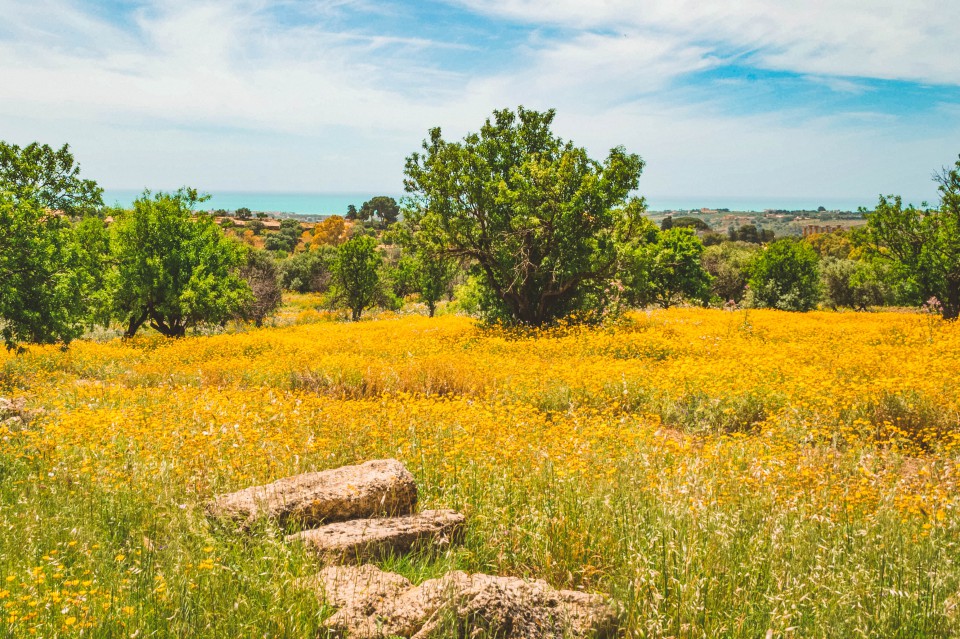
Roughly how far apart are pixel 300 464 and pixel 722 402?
800cm

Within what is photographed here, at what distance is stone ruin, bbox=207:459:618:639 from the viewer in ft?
10.4

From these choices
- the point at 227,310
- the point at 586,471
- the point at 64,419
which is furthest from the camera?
the point at 227,310

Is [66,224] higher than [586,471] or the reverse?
higher

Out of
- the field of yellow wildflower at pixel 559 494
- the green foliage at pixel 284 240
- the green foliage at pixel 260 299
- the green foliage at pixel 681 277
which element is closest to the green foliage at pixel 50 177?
the field of yellow wildflower at pixel 559 494

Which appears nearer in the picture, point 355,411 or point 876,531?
point 876,531

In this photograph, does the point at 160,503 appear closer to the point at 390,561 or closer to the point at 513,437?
the point at 390,561

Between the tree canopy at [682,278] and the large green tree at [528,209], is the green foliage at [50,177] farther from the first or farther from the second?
the tree canopy at [682,278]

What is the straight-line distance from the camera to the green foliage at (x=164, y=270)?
23.8m

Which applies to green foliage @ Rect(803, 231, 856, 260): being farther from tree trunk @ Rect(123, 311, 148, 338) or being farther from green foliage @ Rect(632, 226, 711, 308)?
tree trunk @ Rect(123, 311, 148, 338)

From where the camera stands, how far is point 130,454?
236 inches

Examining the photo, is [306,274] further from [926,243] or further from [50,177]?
[926,243]

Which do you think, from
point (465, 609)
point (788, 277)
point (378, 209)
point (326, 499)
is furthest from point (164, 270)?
point (378, 209)

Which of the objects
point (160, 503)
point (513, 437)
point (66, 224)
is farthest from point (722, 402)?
point (66, 224)

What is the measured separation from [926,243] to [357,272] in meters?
37.3
